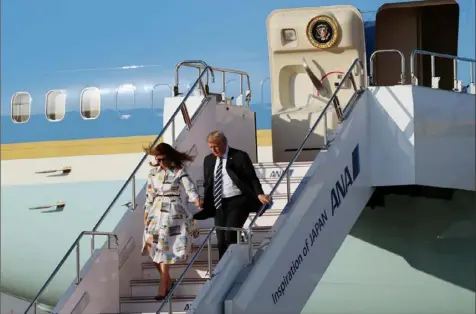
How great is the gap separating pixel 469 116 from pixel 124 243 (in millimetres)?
3218

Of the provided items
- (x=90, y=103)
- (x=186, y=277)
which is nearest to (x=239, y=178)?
(x=186, y=277)

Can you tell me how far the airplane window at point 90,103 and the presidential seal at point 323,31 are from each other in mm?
3345

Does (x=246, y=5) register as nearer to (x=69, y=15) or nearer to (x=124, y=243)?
(x=69, y=15)

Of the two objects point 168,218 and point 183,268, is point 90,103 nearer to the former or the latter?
point 183,268

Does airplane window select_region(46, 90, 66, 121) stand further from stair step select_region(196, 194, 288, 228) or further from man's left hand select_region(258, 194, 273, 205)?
man's left hand select_region(258, 194, 273, 205)

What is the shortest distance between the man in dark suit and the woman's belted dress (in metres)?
0.18

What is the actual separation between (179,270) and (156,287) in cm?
27

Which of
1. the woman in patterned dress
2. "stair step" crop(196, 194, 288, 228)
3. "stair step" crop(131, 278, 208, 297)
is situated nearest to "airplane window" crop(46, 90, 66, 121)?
"stair step" crop(196, 194, 288, 228)

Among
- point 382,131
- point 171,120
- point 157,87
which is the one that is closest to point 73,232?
point 157,87

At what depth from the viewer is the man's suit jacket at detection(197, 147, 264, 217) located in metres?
6.75

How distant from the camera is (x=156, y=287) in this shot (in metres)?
7.06

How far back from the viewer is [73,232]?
1198 centimetres

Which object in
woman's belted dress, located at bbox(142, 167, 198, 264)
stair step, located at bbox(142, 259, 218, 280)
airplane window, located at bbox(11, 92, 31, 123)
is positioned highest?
airplane window, located at bbox(11, 92, 31, 123)

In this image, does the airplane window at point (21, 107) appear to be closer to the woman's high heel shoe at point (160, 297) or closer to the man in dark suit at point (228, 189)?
the man in dark suit at point (228, 189)
